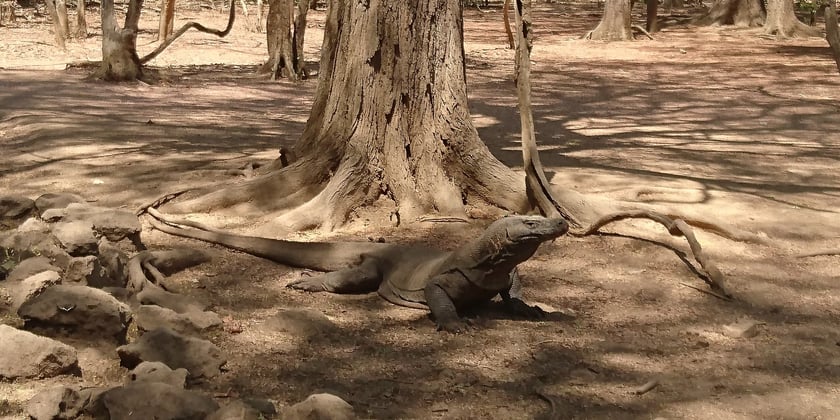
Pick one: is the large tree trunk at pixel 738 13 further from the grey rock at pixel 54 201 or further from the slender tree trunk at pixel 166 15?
the grey rock at pixel 54 201

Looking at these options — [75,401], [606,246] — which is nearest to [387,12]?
[606,246]

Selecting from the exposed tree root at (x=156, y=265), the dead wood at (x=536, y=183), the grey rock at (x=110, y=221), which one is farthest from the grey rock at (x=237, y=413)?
the dead wood at (x=536, y=183)

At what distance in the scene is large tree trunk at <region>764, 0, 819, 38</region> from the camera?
19.1m

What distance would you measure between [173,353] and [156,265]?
4.13 feet

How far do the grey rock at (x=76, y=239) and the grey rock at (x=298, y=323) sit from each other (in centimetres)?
96

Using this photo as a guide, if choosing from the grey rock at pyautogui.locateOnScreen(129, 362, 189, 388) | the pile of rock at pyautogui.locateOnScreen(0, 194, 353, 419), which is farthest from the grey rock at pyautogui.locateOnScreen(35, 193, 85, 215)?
the grey rock at pyautogui.locateOnScreen(129, 362, 189, 388)

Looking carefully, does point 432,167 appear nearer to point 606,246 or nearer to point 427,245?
point 427,245

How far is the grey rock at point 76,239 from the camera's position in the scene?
158 inches

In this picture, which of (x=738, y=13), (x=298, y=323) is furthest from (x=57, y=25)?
(x=738, y=13)

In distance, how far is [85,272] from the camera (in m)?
3.73

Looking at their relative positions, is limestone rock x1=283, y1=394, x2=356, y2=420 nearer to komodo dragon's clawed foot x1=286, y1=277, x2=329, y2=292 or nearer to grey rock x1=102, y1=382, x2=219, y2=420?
grey rock x1=102, y1=382, x2=219, y2=420

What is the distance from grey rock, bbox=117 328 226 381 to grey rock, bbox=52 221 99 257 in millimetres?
1055

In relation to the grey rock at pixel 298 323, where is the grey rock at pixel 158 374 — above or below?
above

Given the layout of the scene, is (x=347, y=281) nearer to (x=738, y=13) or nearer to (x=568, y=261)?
(x=568, y=261)
